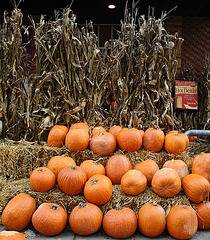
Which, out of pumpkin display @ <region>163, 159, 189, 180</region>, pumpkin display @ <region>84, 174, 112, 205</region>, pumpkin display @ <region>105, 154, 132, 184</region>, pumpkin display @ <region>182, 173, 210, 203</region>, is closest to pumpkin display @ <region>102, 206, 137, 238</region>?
pumpkin display @ <region>84, 174, 112, 205</region>

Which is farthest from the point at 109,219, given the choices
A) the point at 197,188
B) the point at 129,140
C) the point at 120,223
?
the point at 129,140

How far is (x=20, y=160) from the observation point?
3217mm

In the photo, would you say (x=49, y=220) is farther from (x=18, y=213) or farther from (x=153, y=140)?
(x=153, y=140)

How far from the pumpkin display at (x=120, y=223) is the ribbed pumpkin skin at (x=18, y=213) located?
0.79 m

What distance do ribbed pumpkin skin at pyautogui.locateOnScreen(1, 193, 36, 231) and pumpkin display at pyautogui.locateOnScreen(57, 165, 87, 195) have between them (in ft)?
1.22

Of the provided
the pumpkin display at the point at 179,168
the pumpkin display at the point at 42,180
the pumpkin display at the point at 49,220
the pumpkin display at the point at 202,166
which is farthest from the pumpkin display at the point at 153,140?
the pumpkin display at the point at 49,220

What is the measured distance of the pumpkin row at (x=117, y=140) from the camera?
3.12 metres

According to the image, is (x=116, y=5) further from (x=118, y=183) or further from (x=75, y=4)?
(x=118, y=183)

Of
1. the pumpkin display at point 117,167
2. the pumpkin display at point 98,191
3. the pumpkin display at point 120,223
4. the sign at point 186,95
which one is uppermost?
the sign at point 186,95

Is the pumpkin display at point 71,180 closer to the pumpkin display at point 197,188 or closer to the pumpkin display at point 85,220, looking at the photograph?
the pumpkin display at point 85,220

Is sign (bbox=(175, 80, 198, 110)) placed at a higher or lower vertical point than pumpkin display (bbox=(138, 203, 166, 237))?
higher

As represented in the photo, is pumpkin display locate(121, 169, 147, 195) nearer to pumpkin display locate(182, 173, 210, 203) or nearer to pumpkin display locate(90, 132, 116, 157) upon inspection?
pumpkin display locate(182, 173, 210, 203)

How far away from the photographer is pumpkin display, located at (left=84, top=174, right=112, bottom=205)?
8.20ft

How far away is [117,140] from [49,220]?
54.5 inches
